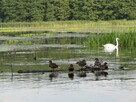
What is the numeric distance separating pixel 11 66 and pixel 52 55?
7784 mm

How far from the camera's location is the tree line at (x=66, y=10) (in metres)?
91.9

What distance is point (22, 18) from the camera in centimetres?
9662

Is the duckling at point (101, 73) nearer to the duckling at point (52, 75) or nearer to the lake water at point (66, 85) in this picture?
the lake water at point (66, 85)

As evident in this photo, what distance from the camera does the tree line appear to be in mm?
91875

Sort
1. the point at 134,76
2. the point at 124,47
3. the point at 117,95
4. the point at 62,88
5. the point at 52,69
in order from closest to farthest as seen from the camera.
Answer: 1. the point at 117,95
2. the point at 62,88
3. the point at 134,76
4. the point at 52,69
5. the point at 124,47

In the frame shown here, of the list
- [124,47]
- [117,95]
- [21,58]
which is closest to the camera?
[117,95]

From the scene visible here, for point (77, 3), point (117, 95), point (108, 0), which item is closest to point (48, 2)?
point (77, 3)

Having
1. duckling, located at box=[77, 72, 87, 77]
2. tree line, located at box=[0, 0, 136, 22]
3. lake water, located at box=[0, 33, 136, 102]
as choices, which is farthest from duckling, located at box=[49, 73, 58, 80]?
tree line, located at box=[0, 0, 136, 22]

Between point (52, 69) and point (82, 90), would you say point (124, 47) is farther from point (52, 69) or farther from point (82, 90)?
point (82, 90)

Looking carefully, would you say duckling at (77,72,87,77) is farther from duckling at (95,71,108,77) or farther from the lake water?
duckling at (95,71,108,77)

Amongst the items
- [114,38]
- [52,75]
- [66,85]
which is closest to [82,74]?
[52,75]

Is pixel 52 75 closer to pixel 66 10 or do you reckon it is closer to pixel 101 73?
pixel 101 73

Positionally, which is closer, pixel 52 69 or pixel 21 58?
pixel 52 69

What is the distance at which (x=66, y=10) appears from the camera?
314ft
